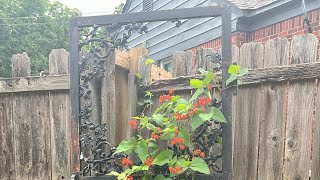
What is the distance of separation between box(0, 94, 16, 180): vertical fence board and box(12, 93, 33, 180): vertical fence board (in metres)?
0.04

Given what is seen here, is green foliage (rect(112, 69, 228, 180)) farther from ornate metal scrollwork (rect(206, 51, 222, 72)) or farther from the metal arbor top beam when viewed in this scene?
the metal arbor top beam

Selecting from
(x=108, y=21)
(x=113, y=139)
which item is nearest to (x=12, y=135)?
(x=113, y=139)

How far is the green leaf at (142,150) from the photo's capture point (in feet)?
6.79

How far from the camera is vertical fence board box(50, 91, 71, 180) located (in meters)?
2.60

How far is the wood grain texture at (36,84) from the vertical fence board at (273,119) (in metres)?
1.44

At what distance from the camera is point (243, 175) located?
A: 2215mm

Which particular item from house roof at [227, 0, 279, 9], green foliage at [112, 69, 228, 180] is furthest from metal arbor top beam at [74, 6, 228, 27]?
house roof at [227, 0, 279, 9]

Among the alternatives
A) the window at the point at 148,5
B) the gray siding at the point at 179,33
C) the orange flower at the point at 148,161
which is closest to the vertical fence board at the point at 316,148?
the orange flower at the point at 148,161

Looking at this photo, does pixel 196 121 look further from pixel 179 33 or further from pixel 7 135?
pixel 179 33

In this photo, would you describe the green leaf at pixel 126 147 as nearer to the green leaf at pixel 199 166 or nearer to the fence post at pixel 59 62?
the green leaf at pixel 199 166

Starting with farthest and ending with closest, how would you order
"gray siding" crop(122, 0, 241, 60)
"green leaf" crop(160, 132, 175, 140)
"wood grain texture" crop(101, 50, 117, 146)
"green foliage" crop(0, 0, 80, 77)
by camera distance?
1. "green foliage" crop(0, 0, 80, 77)
2. "gray siding" crop(122, 0, 241, 60)
3. "wood grain texture" crop(101, 50, 117, 146)
4. "green leaf" crop(160, 132, 175, 140)

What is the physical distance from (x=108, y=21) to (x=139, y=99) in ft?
2.03

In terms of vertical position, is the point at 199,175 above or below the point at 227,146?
below

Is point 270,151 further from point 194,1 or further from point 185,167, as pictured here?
point 194,1
